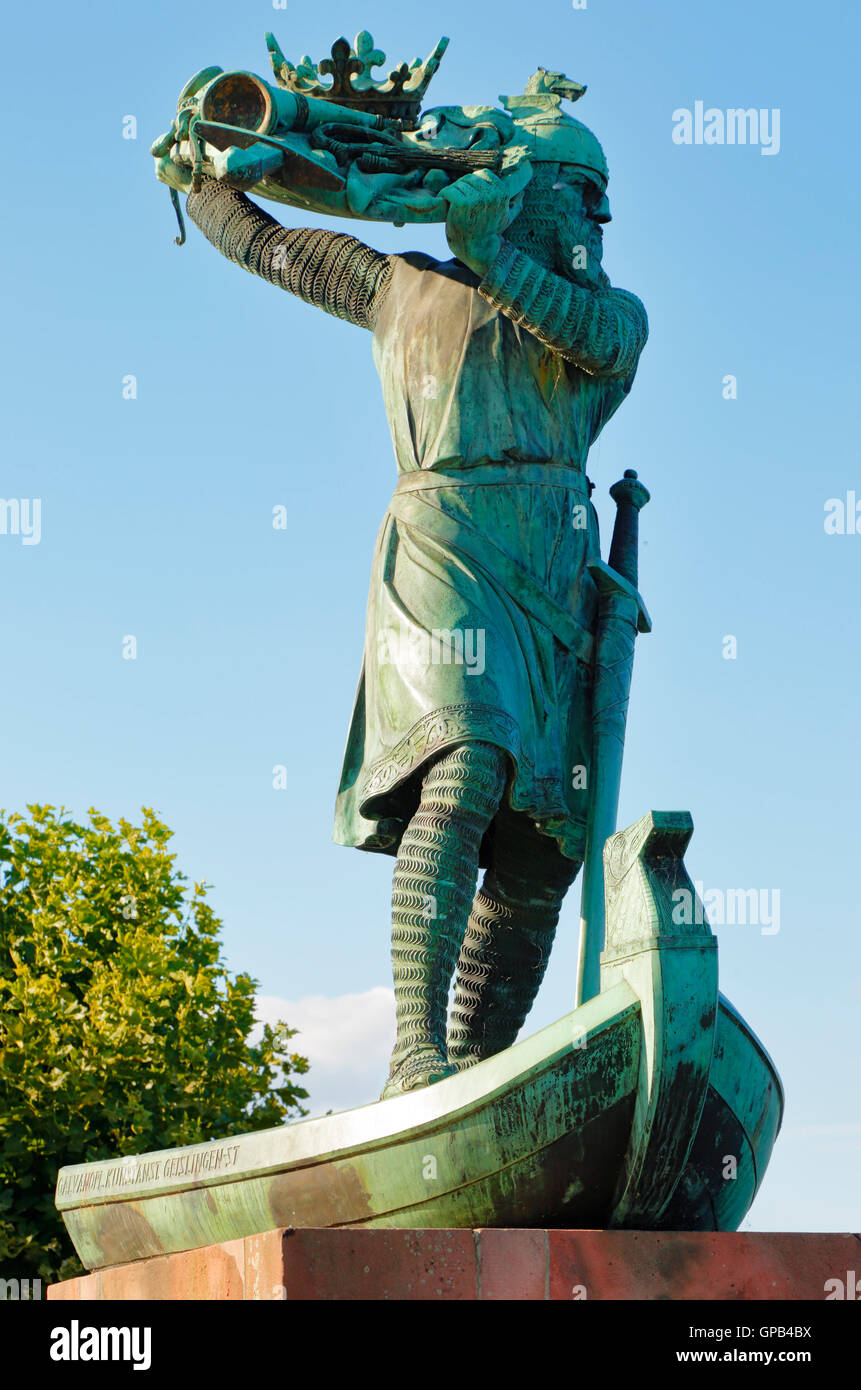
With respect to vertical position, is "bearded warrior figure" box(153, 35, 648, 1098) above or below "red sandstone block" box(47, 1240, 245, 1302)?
above

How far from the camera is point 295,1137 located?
597 cm

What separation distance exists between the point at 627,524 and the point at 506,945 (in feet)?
5.53

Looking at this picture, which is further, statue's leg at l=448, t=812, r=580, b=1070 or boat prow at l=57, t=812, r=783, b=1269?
statue's leg at l=448, t=812, r=580, b=1070

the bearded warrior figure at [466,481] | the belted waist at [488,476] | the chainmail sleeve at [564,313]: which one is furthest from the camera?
the belted waist at [488,476]

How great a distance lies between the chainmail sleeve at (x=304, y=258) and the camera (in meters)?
7.28

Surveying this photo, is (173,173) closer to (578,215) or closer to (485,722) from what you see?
(578,215)

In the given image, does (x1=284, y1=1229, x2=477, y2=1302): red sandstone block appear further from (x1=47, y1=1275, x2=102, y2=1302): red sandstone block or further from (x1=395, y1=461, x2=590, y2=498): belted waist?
(x1=395, y1=461, x2=590, y2=498): belted waist

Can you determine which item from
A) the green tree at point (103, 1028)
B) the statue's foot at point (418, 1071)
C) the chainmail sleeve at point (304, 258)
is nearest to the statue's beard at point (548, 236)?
the chainmail sleeve at point (304, 258)

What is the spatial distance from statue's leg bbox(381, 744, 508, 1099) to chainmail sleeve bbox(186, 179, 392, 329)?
2.01 meters

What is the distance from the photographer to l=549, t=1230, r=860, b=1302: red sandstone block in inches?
205

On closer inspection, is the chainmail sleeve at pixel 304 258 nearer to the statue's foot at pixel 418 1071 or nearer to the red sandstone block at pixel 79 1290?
the statue's foot at pixel 418 1071

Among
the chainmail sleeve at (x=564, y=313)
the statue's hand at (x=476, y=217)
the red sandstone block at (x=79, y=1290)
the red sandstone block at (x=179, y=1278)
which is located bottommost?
the red sandstone block at (x=79, y=1290)

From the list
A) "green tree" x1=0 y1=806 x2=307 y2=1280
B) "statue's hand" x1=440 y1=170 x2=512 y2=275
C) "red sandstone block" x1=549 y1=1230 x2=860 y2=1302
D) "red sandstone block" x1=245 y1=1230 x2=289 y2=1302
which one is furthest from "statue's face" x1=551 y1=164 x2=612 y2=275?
"green tree" x1=0 y1=806 x2=307 y2=1280

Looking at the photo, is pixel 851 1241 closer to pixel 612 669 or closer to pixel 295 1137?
pixel 295 1137
